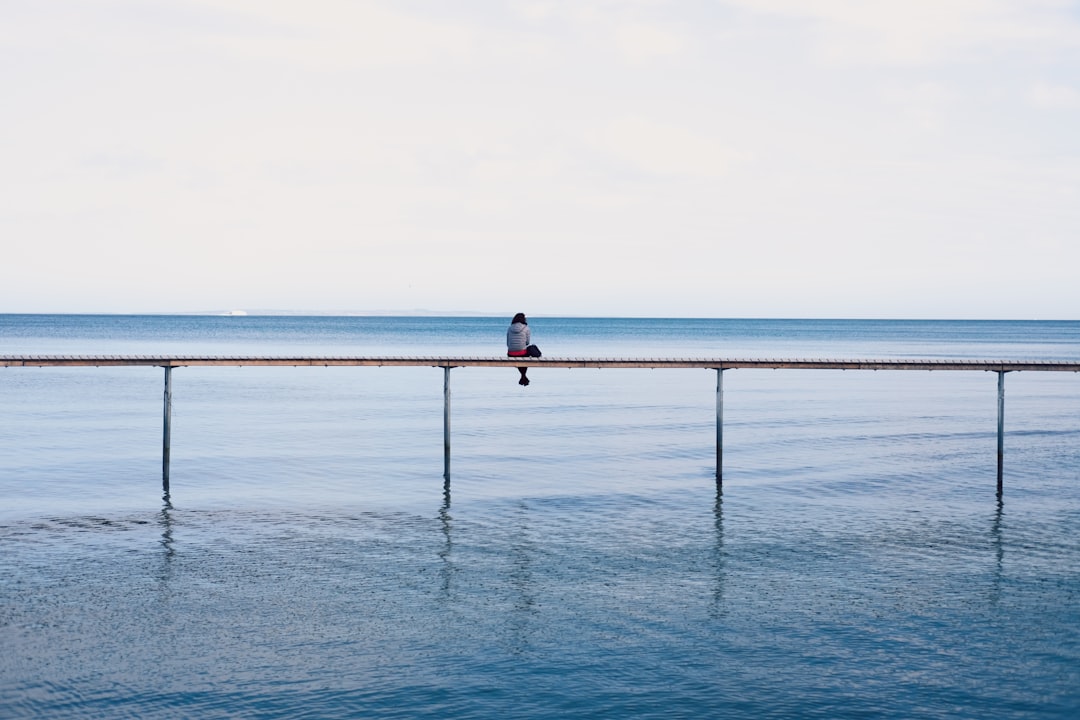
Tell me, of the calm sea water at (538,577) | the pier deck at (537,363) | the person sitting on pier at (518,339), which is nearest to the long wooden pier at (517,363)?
the pier deck at (537,363)

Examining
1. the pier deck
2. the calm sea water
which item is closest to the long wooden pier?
the pier deck

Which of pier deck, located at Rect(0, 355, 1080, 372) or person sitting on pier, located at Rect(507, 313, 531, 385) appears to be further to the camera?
person sitting on pier, located at Rect(507, 313, 531, 385)

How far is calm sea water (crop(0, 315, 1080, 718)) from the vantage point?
424 inches

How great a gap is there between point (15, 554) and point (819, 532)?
41.8 ft

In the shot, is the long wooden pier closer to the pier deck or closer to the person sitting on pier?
the pier deck

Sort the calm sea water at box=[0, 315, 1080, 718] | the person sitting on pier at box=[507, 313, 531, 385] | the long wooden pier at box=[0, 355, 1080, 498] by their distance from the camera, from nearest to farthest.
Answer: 1. the calm sea water at box=[0, 315, 1080, 718]
2. the long wooden pier at box=[0, 355, 1080, 498]
3. the person sitting on pier at box=[507, 313, 531, 385]

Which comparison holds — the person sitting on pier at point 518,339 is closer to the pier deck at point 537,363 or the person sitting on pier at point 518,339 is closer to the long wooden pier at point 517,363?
the long wooden pier at point 517,363

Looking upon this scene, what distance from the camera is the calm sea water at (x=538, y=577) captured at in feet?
35.3

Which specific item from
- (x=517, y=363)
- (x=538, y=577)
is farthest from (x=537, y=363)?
(x=538, y=577)

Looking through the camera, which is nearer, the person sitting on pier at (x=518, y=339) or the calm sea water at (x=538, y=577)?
the calm sea water at (x=538, y=577)

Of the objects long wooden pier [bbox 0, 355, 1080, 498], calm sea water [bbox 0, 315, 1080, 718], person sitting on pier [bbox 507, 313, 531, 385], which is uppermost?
person sitting on pier [bbox 507, 313, 531, 385]

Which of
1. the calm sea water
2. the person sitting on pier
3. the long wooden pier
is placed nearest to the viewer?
the calm sea water

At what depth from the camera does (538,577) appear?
49.3ft

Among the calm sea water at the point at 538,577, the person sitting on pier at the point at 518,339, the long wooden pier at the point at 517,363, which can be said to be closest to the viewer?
the calm sea water at the point at 538,577
